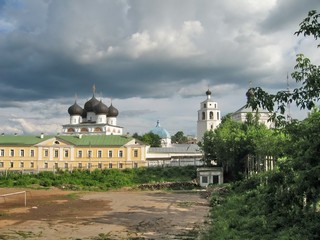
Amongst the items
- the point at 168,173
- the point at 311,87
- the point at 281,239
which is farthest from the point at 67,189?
the point at 311,87

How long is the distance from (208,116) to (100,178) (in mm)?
42620

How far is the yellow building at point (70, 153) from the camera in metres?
61.0

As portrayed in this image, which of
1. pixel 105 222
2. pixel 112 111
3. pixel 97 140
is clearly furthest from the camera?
pixel 112 111

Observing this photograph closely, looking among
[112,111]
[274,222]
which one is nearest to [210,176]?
[274,222]

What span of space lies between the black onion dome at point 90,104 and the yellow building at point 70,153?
29.3 m

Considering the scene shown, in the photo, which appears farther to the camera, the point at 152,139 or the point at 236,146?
the point at 152,139

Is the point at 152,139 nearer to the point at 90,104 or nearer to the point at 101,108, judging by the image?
the point at 101,108

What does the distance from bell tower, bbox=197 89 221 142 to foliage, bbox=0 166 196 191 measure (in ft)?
114

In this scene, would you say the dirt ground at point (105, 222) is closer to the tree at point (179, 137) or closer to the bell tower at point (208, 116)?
the bell tower at point (208, 116)

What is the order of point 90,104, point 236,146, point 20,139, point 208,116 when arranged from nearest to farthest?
point 236,146, point 20,139, point 208,116, point 90,104

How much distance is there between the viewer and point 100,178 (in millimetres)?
47125

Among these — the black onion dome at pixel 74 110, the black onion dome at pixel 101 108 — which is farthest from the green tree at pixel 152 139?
the black onion dome at pixel 74 110

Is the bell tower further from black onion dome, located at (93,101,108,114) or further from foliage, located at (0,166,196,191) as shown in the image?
foliage, located at (0,166,196,191)

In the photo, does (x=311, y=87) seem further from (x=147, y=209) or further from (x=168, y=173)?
(x=168, y=173)
